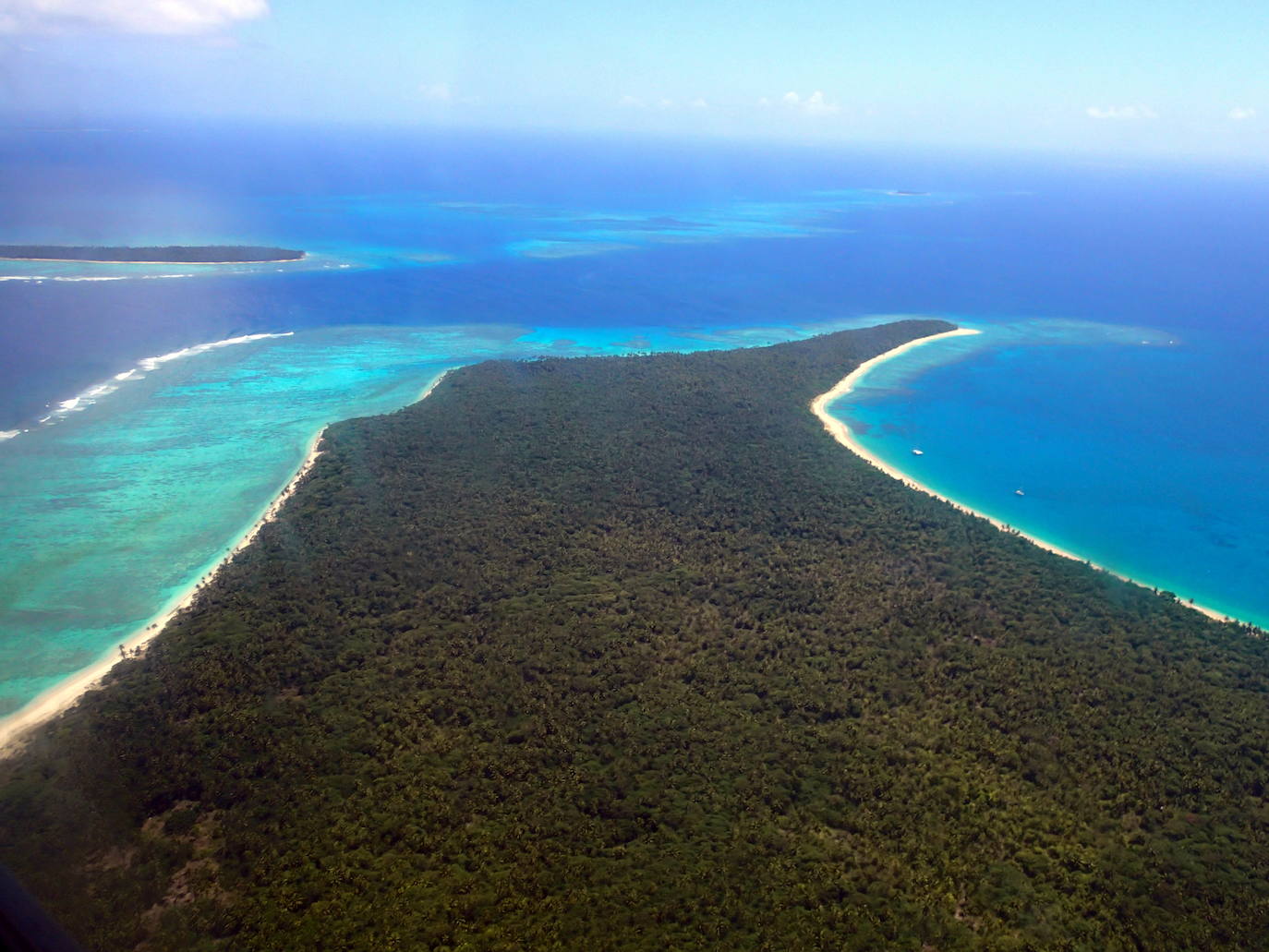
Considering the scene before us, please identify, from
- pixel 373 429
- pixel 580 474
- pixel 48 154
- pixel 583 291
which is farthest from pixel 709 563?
pixel 48 154

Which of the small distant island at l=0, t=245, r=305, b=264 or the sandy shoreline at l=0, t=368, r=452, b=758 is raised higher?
the small distant island at l=0, t=245, r=305, b=264

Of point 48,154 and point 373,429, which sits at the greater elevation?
point 48,154

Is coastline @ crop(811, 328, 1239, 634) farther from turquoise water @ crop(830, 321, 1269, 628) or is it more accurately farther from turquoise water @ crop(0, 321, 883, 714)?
turquoise water @ crop(0, 321, 883, 714)

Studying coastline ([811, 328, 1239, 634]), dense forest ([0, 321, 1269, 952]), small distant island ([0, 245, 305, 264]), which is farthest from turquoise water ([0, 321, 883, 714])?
small distant island ([0, 245, 305, 264])

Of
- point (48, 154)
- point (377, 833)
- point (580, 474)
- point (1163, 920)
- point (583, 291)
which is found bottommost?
point (1163, 920)

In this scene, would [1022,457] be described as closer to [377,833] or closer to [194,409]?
[377,833]

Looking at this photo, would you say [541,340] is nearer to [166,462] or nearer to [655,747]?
[166,462]

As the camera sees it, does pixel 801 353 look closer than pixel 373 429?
Answer: No

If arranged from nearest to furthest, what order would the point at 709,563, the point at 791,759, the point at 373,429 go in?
the point at 791,759 → the point at 709,563 → the point at 373,429
